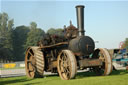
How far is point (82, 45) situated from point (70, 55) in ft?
3.49

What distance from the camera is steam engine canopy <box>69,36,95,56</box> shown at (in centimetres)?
1023

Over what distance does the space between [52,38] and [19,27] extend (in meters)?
63.2

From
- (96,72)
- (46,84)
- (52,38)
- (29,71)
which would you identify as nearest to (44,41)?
Result: (52,38)

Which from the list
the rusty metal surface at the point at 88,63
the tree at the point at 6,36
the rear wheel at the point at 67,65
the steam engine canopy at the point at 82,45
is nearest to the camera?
the rear wheel at the point at 67,65

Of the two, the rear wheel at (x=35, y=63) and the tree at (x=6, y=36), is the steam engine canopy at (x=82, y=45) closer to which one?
the rear wheel at (x=35, y=63)

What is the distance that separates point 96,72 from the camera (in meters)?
11.6

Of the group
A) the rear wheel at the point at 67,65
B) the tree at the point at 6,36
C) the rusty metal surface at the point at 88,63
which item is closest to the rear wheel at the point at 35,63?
the rear wheel at the point at 67,65

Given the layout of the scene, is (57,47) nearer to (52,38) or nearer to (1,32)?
(52,38)

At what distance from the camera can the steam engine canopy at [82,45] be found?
1023cm

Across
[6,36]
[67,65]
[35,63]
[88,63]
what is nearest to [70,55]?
[67,65]

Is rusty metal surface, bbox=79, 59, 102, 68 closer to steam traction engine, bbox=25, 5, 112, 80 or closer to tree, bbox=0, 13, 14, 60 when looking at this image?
steam traction engine, bbox=25, 5, 112, 80

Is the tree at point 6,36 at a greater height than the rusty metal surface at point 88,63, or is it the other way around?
the tree at point 6,36

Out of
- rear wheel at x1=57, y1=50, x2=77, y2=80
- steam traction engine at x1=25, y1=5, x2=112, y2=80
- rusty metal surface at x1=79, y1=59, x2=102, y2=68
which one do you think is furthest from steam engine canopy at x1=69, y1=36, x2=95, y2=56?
rear wheel at x1=57, y1=50, x2=77, y2=80

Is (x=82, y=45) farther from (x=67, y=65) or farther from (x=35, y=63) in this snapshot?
(x=35, y=63)
